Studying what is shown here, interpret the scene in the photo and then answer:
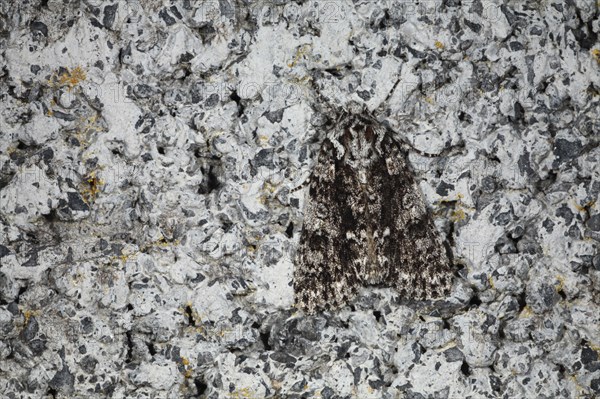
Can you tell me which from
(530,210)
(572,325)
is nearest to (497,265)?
(530,210)

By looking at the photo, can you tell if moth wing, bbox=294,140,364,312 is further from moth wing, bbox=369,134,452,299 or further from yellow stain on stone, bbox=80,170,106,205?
yellow stain on stone, bbox=80,170,106,205

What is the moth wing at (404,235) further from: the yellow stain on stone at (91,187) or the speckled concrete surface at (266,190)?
the yellow stain on stone at (91,187)

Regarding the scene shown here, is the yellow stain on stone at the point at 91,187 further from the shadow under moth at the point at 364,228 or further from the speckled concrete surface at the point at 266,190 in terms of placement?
the shadow under moth at the point at 364,228

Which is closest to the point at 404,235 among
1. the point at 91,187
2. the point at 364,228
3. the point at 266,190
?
the point at 364,228

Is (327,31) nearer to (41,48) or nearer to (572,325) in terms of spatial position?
(41,48)

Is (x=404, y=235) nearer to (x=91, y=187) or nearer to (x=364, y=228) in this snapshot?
(x=364, y=228)

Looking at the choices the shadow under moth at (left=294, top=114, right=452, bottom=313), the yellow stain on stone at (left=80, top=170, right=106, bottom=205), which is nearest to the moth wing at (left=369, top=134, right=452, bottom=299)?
the shadow under moth at (left=294, top=114, right=452, bottom=313)

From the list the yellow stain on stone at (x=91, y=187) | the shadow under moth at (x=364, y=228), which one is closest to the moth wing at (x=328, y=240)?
the shadow under moth at (x=364, y=228)
